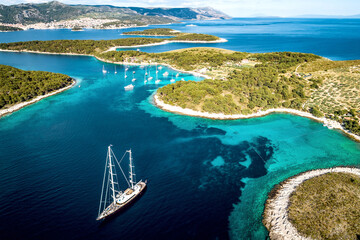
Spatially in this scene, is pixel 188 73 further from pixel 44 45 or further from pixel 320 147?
pixel 44 45

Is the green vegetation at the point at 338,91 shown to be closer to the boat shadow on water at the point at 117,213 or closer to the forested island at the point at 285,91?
the forested island at the point at 285,91

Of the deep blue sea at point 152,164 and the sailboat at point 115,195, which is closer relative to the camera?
the deep blue sea at point 152,164

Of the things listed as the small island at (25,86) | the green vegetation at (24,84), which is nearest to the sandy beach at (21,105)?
the small island at (25,86)

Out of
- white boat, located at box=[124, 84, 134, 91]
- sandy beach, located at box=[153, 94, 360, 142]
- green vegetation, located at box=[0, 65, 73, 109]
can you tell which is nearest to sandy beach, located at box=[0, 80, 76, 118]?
green vegetation, located at box=[0, 65, 73, 109]

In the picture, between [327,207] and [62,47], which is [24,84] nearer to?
[327,207]

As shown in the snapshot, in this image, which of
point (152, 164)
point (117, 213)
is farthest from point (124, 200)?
point (152, 164)

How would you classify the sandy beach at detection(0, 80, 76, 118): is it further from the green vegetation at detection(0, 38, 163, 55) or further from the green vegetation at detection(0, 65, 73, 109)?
the green vegetation at detection(0, 38, 163, 55)
